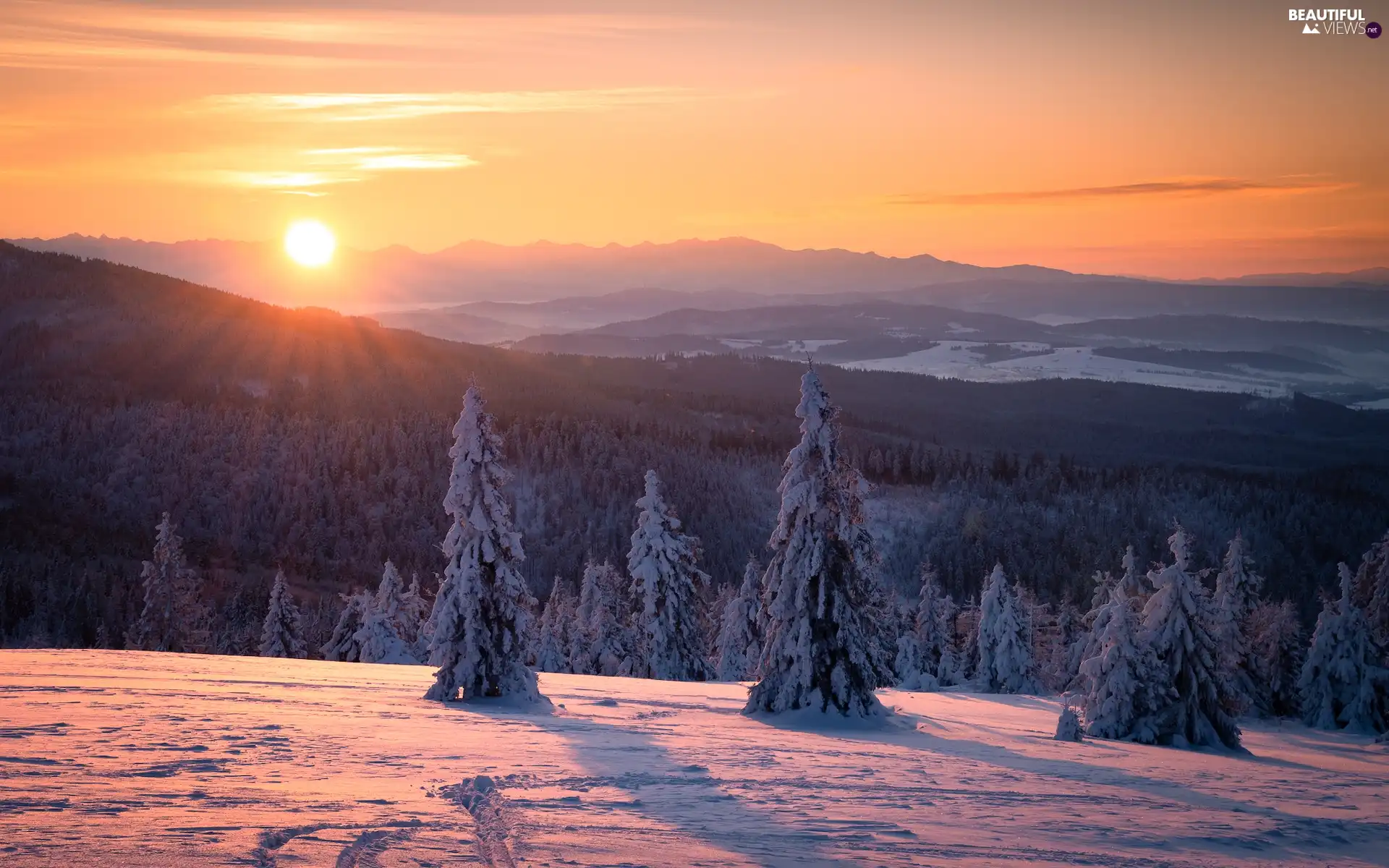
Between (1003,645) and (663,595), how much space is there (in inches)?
810

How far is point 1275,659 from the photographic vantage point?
50.6 m

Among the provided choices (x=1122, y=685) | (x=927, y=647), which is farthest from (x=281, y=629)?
(x=1122, y=685)

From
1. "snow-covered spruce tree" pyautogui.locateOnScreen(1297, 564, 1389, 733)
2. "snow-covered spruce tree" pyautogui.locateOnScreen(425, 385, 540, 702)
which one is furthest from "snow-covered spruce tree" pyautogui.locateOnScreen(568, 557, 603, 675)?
"snow-covered spruce tree" pyautogui.locateOnScreen(1297, 564, 1389, 733)

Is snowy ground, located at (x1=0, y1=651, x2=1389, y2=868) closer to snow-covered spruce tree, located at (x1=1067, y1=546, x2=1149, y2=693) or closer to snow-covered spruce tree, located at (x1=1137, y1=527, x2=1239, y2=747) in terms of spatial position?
snow-covered spruce tree, located at (x1=1137, y1=527, x2=1239, y2=747)

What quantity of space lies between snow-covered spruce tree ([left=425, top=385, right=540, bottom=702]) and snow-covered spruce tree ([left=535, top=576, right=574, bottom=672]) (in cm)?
1767

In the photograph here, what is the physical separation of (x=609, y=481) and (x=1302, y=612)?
84.7m

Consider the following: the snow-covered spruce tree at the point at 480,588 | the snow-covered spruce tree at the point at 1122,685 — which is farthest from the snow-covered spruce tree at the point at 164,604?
the snow-covered spruce tree at the point at 1122,685

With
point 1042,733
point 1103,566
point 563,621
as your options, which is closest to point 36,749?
point 1042,733

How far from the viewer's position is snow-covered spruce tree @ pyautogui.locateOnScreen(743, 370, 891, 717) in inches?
1163

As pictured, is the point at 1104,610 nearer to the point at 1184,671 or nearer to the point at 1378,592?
the point at 1184,671

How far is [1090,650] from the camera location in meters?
40.5

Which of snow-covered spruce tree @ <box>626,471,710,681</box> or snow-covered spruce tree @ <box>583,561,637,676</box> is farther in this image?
snow-covered spruce tree @ <box>583,561,637,676</box>

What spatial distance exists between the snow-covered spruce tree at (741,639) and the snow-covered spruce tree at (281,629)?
21702mm

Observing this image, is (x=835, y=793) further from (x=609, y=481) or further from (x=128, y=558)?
(x=609, y=481)
